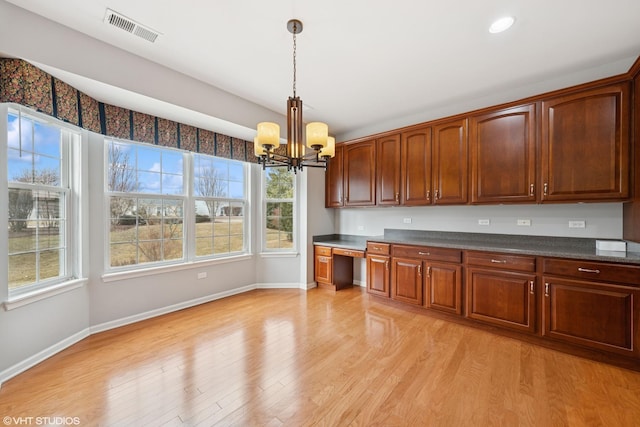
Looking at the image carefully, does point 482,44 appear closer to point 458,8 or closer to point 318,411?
point 458,8

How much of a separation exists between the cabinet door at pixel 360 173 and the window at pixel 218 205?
1.74 meters

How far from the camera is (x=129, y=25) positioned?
2.05 meters

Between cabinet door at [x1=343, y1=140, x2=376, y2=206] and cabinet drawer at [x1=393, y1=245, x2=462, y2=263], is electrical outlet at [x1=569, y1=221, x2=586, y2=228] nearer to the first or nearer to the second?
cabinet drawer at [x1=393, y1=245, x2=462, y2=263]

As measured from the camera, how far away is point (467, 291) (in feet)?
9.50

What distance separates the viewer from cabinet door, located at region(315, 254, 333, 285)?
4.23 meters

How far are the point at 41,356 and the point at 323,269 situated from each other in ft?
10.7

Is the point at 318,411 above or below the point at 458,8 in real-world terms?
below

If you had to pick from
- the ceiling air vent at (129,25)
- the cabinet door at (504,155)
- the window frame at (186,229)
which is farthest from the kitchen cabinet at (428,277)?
the ceiling air vent at (129,25)

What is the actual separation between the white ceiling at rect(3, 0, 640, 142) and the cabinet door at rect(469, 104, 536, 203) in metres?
0.45

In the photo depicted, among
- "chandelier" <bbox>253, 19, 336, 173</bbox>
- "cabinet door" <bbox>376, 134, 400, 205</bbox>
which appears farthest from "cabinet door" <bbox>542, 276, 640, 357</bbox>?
"chandelier" <bbox>253, 19, 336, 173</bbox>

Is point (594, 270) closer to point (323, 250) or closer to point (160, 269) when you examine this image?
point (323, 250)

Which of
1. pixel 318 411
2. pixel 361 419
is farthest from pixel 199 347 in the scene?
pixel 361 419

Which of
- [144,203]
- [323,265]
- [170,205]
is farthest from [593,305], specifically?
[144,203]

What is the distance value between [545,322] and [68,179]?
16.2 ft
